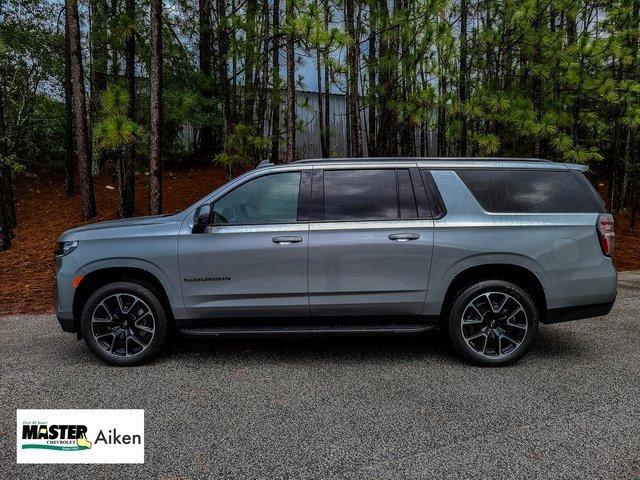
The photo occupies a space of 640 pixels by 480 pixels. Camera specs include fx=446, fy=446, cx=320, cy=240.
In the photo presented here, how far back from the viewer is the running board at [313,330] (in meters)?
4.05

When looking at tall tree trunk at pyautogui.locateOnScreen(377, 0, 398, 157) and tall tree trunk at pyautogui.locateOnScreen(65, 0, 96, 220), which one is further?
tall tree trunk at pyautogui.locateOnScreen(65, 0, 96, 220)

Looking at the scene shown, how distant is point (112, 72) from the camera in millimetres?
15508

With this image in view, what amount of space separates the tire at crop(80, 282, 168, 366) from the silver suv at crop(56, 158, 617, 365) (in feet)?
0.04

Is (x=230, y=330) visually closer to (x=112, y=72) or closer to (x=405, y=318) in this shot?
(x=405, y=318)

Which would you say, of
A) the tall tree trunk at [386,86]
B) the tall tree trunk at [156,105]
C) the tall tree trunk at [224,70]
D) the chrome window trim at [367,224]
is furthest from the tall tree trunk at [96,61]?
the chrome window trim at [367,224]

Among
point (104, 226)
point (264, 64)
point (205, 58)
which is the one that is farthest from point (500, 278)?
point (205, 58)

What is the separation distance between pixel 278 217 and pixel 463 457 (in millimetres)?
2485

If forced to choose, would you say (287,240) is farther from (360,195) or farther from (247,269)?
(360,195)

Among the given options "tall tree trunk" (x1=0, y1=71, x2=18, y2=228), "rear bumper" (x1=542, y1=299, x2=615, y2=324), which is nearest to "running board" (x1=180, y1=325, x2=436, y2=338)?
"rear bumper" (x1=542, y1=299, x2=615, y2=324)

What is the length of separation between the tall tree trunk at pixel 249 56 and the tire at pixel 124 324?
311 inches

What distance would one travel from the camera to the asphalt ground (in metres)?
2.57

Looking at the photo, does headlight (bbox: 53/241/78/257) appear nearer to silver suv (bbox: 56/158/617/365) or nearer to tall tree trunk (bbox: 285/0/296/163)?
silver suv (bbox: 56/158/617/365)

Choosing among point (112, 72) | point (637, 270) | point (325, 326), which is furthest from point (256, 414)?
point (112, 72)

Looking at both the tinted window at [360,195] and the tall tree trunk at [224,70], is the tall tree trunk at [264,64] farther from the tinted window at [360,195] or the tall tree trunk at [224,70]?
the tinted window at [360,195]
